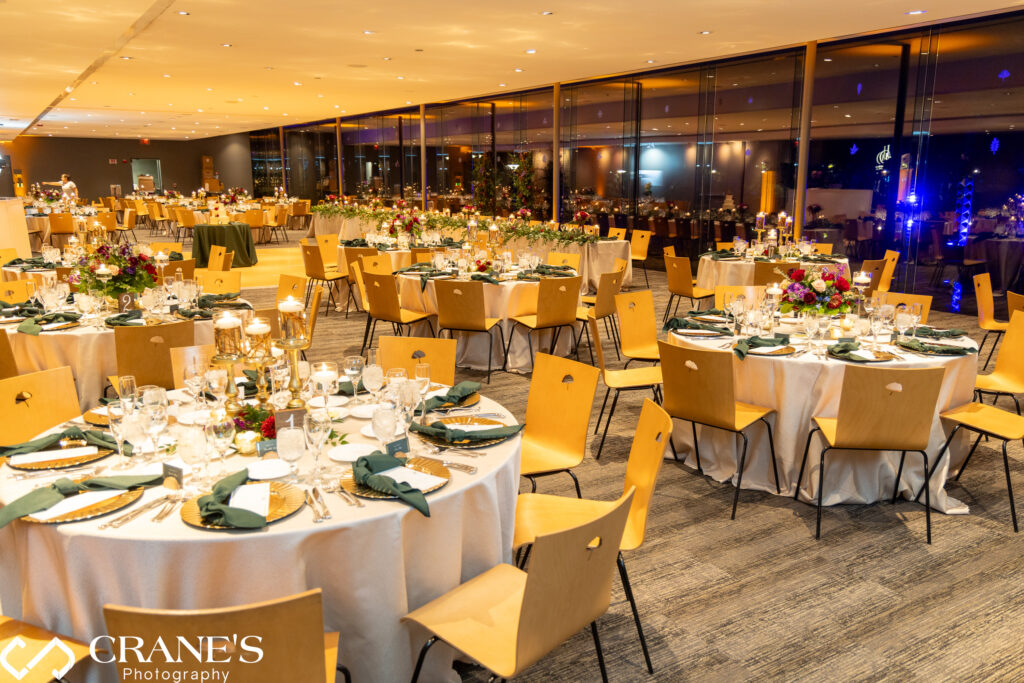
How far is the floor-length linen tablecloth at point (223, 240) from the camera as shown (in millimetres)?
14555

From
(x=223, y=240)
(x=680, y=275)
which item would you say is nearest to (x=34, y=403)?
(x=680, y=275)

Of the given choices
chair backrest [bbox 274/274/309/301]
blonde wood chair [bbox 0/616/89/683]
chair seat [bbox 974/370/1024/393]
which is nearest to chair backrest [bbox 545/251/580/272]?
chair backrest [bbox 274/274/309/301]

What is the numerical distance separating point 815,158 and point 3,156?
30478 mm

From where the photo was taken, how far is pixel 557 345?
24.3 ft

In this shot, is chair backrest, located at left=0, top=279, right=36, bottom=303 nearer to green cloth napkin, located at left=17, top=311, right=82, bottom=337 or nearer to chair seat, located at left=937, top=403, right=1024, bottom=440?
green cloth napkin, located at left=17, top=311, right=82, bottom=337

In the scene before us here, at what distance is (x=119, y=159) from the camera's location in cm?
3450

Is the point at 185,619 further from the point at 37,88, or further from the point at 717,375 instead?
the point at 37,88

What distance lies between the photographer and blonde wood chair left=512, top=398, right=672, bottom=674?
267 cm

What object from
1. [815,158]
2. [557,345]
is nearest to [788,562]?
[557,345]

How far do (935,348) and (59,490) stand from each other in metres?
4.35

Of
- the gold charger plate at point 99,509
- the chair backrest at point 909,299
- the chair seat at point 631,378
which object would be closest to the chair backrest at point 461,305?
the chair seat at point 631,378

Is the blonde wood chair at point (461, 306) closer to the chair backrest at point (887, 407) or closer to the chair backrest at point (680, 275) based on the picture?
the chair backrest at point (680, 275)

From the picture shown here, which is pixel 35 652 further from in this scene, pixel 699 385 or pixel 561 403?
pixel 699 385

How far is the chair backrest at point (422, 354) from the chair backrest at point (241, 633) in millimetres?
2169
